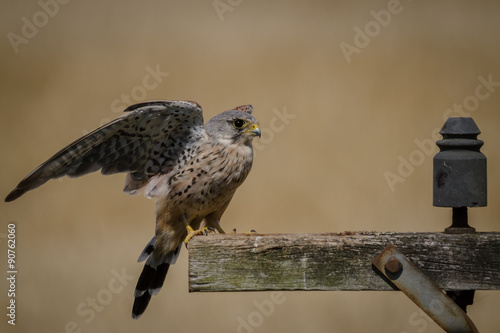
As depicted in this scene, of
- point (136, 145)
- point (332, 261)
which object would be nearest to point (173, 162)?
point (136, 145)

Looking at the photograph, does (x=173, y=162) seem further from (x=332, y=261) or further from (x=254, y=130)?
(x=332, y=261)

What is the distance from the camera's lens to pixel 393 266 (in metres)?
2.46

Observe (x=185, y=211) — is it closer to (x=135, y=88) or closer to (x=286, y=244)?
(x=286, y=244)

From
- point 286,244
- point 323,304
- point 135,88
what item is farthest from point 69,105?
point 286,244

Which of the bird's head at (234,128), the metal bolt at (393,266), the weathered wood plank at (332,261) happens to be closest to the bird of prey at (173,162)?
the bird's head at (234,128)

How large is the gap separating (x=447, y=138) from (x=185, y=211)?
1.88 m

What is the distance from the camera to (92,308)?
5.90 metres

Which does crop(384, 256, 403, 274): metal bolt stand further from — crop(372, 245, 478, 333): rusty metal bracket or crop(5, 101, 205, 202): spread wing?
crop(5, 101, 205, 202): spread wing

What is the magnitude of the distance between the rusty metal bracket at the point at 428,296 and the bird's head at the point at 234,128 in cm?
185

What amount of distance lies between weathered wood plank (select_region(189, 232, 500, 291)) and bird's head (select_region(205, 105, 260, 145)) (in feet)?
5.45

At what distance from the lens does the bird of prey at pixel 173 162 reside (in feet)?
12.5

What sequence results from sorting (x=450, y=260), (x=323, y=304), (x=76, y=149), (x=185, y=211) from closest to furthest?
(x=450, y=260)
(x=76, y=149)
(x=185, y=211)
(x=323, y=304)

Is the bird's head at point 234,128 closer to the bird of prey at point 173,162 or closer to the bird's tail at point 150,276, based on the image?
the bird of prey at point 173,162

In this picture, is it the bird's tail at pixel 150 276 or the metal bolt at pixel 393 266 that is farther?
the bird's tail at pixel 150 276
